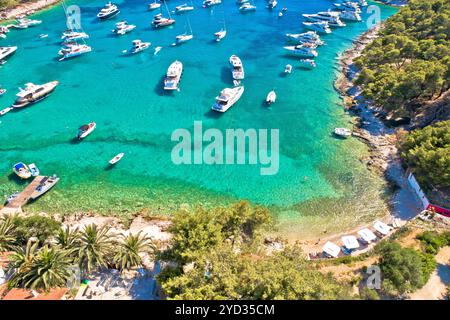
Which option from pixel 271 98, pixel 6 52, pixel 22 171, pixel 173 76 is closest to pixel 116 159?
pixel 22 171

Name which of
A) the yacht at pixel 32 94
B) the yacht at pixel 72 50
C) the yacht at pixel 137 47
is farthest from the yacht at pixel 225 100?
the yacht at pixel 72 50

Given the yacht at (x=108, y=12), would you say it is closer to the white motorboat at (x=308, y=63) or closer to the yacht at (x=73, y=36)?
the yacht at (x=73, y=36)

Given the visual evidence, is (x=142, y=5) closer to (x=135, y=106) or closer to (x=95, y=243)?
(x=135, y=106)

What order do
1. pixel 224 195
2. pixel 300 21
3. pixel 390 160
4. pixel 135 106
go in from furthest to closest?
pixel 300 21
pixel 135 106
pixel 390 160
pixel 224 195

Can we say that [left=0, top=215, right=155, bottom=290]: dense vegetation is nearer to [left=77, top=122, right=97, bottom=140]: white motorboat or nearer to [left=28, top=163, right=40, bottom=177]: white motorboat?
[left=28, top=163, right=40, bottom=177]: white motorboat

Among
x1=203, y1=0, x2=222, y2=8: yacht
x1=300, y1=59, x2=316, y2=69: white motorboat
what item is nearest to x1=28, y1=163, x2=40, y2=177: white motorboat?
x1=300, y1=59, x2=316, y2=69: white motorboat
